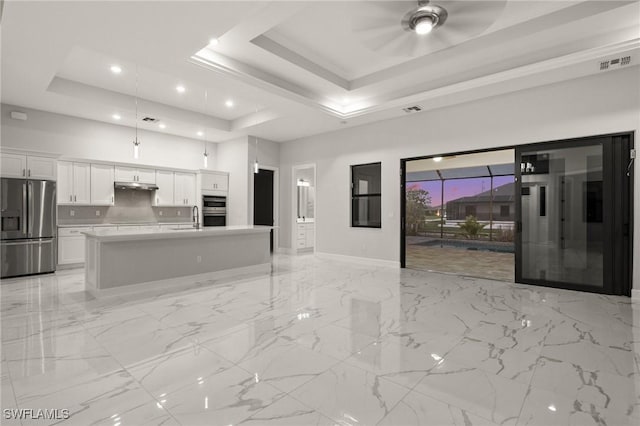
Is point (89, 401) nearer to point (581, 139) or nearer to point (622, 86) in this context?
point (581, 139)

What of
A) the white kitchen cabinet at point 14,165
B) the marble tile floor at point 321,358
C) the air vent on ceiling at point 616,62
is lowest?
the marble tile floor at point 321,358

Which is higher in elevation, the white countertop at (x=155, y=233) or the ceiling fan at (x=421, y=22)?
the ceiling fan at (x=421, y=22)

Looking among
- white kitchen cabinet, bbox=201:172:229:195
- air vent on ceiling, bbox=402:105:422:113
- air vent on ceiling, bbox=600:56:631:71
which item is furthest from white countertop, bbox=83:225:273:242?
air vent on ceiling, bbox=600:56:631:71

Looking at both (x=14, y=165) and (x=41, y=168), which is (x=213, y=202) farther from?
(x=14, y=165)

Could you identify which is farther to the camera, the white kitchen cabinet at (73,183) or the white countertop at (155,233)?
the white kitchen cabinet at (73,183)

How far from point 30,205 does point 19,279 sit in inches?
48.5

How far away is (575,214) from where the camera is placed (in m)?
4.55

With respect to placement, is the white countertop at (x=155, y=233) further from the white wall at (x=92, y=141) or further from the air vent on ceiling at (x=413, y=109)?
the air vent on ceiling at (x=413, y=109)

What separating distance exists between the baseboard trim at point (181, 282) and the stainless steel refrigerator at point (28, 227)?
71.9 inches

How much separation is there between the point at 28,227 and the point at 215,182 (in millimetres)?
3574

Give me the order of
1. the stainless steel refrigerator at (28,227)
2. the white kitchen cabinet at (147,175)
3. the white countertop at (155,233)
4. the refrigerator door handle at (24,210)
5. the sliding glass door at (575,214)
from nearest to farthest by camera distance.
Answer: the white countertop at (155,233) → the sliding glass door at (575,214) → the stainless steel refrigerator at (28,227) → the refrigerator door handle at (24,210) → the white kitchen cabinet at (147,175)

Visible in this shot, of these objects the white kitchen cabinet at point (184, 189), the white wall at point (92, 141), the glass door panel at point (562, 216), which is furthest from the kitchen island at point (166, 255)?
the glass door panel at point (562, 216)

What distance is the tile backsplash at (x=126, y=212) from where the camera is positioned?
6.41 meters

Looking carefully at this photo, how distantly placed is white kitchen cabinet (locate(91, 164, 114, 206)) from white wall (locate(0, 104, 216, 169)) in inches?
10.3
